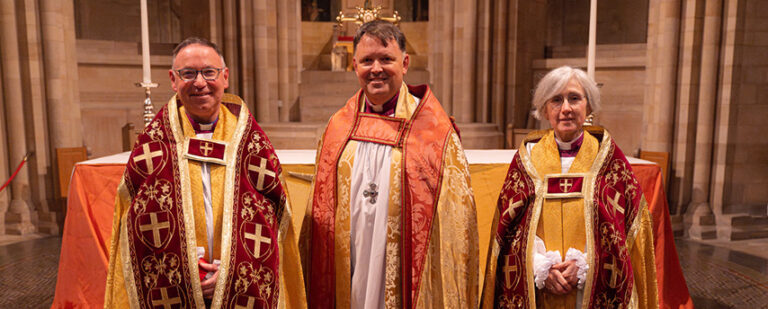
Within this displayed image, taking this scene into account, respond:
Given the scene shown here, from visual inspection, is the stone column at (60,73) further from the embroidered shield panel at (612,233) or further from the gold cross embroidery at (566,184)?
the embroidered shield panel at (612,233)

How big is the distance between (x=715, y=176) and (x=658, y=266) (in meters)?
3.27

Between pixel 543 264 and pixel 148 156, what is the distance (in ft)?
5.12

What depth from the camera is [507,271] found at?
2.22m

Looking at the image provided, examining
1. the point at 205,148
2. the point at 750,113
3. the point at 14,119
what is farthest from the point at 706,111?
the point at 14,119

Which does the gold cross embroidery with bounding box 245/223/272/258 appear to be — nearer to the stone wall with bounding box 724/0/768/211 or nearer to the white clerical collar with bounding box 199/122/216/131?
the white clerical collar with bounding box 199/122/216/131

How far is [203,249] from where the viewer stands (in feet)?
6.40

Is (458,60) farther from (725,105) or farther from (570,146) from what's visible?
(570,146)

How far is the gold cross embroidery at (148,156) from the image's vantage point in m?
1.92

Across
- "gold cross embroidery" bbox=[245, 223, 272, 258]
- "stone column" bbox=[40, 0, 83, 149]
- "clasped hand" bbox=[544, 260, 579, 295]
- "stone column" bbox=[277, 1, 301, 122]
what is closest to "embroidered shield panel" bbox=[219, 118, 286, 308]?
"gold cross embroidery" bbox=[245, 223, 272, 258]

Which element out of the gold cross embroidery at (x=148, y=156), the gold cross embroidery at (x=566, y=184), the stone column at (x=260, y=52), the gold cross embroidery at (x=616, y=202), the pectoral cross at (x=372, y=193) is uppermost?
the stone column at (x=260, y=52)

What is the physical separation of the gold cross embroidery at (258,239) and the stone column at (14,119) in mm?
5383

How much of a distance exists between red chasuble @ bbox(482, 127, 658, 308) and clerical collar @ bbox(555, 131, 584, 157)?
9 centimetres

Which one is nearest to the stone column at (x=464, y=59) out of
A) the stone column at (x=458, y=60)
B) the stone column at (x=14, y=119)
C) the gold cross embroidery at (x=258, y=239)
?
the stone column at (x=458, y=60)

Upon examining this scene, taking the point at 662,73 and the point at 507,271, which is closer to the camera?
the point at 507,271
